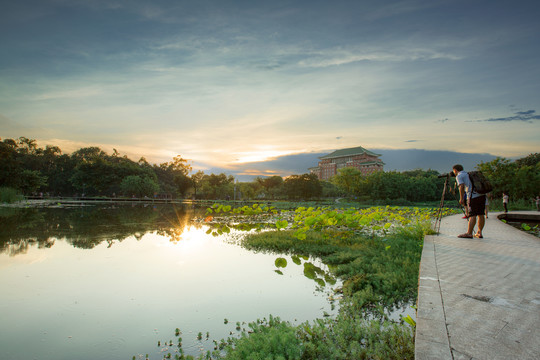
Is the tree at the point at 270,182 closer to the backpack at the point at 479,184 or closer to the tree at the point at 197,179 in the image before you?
the tree at the point at 197,179

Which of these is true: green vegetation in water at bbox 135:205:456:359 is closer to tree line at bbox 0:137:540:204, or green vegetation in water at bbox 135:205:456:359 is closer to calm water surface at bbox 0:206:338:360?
calm water surface at bbox 0:206:338:360

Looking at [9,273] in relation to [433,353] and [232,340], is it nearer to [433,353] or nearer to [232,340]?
[232,340]

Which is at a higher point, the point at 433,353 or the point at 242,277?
the point at 433,353

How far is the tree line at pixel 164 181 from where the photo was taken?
40.9 m

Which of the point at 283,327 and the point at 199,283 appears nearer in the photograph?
the point at 283,327

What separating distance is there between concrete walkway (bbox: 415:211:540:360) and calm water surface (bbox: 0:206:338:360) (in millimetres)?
1374

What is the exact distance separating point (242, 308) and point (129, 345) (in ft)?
4.46

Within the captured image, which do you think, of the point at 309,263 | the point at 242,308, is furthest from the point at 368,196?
the point at 242,308

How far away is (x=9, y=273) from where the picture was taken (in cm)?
533

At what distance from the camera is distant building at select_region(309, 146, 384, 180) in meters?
112

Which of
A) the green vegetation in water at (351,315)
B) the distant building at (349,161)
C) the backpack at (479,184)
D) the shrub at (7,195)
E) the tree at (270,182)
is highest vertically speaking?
the distant building at (349,161)

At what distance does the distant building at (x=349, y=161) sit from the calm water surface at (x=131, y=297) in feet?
353

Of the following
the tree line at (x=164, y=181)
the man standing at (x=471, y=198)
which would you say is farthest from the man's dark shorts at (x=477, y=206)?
the tree line at (x=164, y=181)

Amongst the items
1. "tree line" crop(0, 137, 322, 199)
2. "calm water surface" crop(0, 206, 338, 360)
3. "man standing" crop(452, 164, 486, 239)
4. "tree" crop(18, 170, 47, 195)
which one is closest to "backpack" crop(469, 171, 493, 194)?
"man standing" crop(452, 164, 486, 239)
